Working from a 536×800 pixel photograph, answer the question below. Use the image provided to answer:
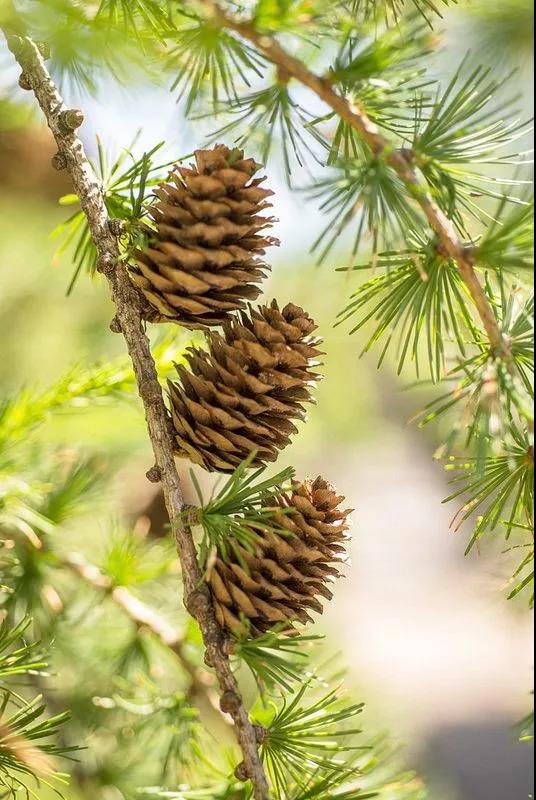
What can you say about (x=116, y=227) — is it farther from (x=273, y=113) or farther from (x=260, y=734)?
(x=260, y=734)

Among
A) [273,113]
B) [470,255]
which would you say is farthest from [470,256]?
[273,113]

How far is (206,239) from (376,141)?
93 mm

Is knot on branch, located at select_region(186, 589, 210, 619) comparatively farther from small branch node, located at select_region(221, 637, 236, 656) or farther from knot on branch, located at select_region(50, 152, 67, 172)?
knot on branch, located at select_region(50, 152, 67, 172)

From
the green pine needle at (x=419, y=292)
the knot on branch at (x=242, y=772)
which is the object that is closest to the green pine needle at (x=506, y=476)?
the green pine needle at (x=419, y=292)

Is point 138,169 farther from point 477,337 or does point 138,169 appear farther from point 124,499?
point 124,499

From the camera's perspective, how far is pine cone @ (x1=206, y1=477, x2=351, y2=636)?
40cm

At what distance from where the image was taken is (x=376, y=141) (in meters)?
0.36

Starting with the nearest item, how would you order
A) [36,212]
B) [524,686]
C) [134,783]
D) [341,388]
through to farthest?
[134,783]
[36,212]
[341,388]
[524,686]

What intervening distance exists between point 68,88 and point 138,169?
0.12 m

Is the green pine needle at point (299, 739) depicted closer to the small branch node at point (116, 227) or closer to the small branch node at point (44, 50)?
the small branch node at point (116, 227)

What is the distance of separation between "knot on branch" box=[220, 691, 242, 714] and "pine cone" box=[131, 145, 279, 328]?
0.19m

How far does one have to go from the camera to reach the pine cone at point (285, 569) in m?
0.40

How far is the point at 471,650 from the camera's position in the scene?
262 centimetres

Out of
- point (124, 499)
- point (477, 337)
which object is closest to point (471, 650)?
point (124, 499)
